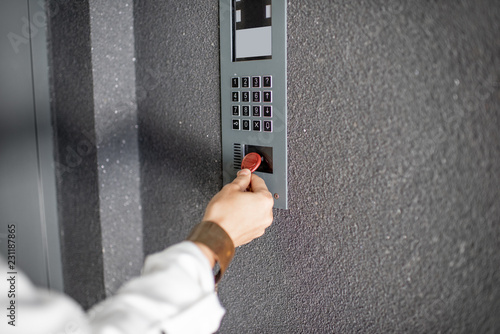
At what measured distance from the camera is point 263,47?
653 mm

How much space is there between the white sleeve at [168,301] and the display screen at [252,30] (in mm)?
330

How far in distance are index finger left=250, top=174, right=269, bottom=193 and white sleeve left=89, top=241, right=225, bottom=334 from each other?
162 millimetres

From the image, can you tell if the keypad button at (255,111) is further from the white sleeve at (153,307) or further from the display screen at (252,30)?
the white sleeve at (153,307)

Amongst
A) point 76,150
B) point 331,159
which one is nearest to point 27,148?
point 76,150

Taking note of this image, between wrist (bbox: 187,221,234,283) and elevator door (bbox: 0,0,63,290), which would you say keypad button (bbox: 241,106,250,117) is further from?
elevator door (bbox: 0,0,63,290)

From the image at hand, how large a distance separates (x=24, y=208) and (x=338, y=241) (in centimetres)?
62

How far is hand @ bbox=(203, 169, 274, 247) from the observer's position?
1.93ft

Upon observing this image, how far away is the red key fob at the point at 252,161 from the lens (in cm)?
67

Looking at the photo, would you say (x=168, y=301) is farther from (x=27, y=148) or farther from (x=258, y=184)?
(x=27, y=148)

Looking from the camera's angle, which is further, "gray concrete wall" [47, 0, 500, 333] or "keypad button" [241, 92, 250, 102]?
"keypad button" [241, 92, 250, 102]

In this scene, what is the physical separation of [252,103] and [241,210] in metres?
0.19

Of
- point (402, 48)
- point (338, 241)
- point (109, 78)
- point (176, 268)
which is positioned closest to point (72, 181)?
point (109, 78)

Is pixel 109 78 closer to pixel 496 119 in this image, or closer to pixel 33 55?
pixel 33 55

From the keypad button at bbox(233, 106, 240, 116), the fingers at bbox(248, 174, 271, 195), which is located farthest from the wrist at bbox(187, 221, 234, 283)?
the keypad button at bbox(233, 106, 240, 116)
